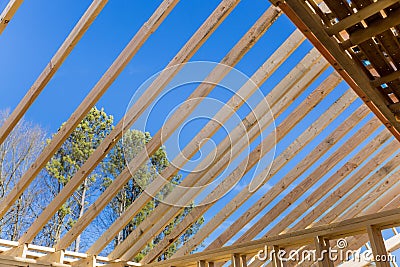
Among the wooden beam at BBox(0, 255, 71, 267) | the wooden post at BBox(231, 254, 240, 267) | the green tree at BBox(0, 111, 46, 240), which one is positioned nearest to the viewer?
the wooden post at BBox(231, 254, 240, 267)

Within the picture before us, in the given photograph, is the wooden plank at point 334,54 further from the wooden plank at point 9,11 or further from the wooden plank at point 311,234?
the wooden plank at point 9,11

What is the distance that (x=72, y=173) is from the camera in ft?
26.1

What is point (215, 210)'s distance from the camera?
4840mm

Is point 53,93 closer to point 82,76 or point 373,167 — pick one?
point 82,76

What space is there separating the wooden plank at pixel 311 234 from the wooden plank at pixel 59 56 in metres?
2.33

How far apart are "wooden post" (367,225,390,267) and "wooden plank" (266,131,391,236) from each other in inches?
56.4

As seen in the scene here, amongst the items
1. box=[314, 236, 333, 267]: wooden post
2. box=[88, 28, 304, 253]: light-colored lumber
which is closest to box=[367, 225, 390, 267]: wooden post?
box=[314, 236, 333, 267]: wooden post

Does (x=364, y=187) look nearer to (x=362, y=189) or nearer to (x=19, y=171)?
(x=362, y=189)

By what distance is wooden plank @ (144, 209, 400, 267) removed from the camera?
321 cm

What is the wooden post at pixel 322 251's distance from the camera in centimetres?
345

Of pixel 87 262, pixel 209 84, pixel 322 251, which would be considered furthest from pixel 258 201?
pixel 87 262

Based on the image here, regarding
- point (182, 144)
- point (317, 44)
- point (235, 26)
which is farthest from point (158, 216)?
point (317, 44)

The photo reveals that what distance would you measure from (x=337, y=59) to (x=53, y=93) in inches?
293

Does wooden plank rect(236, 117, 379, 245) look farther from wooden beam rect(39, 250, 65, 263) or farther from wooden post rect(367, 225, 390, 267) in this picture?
wooden beam rect(39, 250, 65, 263)
